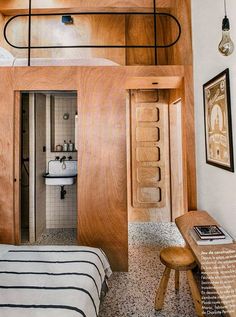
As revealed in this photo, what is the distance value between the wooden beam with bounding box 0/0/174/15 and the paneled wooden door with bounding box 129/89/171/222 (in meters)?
1.33

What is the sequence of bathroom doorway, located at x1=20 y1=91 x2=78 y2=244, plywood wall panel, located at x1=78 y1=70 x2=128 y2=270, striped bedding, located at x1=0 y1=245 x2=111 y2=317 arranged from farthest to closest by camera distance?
1. bathroom doorway, located at x1=20 y1=91 x2=78 y2=244
2. plywood wall panel, located at x1=78 y1=70 x2=128 y2=270
3. striped bedding, located at x1=0 y1=245 x2=111 y2=317

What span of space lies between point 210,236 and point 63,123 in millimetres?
2958

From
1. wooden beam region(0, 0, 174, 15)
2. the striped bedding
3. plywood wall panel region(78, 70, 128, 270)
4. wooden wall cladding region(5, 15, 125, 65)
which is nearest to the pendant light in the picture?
plywood wall panel region(78, 70, 128, 270)

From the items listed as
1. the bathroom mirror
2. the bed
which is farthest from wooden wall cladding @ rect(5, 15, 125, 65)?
the bed

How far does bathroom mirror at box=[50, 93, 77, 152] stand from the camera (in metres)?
3.86

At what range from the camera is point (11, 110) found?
268 centimetres

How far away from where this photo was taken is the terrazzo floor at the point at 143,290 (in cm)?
199

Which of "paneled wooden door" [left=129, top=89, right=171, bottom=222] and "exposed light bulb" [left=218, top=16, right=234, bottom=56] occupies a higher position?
"exposed light bulb" [left=218, top=16, right=234, bottom=56]

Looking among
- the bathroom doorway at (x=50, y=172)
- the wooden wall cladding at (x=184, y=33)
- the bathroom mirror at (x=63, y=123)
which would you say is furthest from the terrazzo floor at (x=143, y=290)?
the wooden wall cladding at (x=184, y=33)

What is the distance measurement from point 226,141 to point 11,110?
2.31 m

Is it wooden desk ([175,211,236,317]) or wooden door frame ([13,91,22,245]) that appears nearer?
wooden desk ([175,211,236,317])

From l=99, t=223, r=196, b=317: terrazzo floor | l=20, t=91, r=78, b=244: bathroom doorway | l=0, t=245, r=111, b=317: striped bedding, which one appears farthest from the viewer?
l=20, t=91, r=78, b=244: bathroom doorway

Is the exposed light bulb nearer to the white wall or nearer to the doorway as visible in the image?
the white wall

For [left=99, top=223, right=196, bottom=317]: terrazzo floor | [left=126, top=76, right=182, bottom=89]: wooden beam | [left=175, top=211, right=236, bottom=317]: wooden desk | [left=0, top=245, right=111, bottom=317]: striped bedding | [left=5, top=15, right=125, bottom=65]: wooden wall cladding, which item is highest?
[left=5, top=15, right=125, bottom=65]: wooden wall cladding
